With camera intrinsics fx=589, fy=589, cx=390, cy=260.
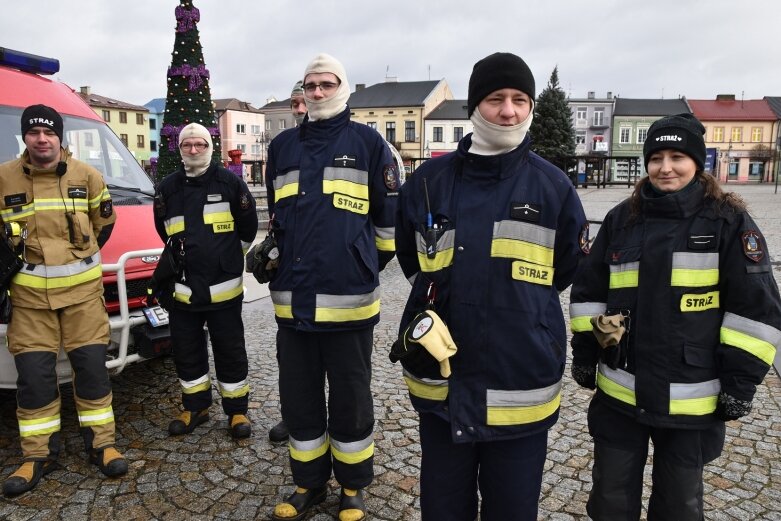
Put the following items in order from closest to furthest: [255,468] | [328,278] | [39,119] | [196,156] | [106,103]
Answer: [328,278], [39,119], [255,468], [196,156], [106,103]

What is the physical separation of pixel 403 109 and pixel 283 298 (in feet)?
204

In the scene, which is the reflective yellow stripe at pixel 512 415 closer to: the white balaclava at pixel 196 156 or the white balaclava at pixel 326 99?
the white balaclava at pixel 326 99

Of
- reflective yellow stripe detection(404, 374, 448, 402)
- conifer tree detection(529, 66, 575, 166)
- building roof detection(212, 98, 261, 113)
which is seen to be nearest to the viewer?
reflective yellow stripe detection(404, 374, 448, 402)

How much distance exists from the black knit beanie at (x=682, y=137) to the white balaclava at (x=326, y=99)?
1.52 meters

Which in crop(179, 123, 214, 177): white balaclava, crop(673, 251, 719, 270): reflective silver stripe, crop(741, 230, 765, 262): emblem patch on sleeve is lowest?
crop(673, 251, 719, 270): reflective silver stripe

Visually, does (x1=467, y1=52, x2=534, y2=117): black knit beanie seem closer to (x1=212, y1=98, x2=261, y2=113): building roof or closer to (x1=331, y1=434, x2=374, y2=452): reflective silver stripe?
(x1=331, y1=434, x2=374, y2=452): reflective silver stripe

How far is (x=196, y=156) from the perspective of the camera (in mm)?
3816

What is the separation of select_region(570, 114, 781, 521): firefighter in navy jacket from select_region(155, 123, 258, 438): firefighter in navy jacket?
238 cm

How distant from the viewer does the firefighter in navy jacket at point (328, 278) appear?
2.96 meters

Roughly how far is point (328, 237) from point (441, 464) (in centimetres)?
124

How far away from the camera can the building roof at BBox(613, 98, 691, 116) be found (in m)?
61.8

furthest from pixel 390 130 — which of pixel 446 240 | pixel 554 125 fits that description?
pixel 446 240

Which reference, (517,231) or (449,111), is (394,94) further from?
(517,231)

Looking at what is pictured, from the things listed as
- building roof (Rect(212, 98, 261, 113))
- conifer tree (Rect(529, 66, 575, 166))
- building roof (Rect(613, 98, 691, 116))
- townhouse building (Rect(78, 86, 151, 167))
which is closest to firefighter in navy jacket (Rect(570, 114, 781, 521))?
conifer tree (Rect(529, 66, 575, 166))
